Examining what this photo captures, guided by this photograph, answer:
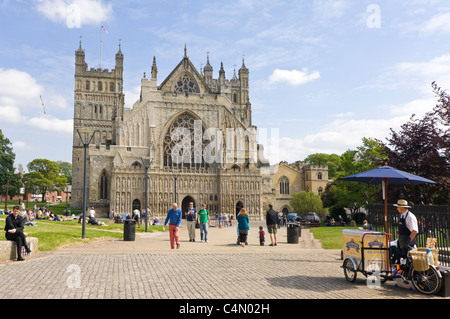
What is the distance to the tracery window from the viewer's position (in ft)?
171

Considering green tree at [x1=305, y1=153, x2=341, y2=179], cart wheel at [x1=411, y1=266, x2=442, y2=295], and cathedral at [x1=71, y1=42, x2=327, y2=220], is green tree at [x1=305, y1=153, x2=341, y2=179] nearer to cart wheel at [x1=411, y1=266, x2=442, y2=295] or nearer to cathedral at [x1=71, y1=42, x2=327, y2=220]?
cathedral at [x1=71, y1=42, x2=327, y2=220]

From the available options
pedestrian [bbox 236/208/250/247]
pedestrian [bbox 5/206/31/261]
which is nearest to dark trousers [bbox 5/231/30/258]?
pedestrian [bbox 5/206/31/261]

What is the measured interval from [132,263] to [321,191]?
179ft

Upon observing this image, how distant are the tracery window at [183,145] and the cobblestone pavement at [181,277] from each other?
125ft

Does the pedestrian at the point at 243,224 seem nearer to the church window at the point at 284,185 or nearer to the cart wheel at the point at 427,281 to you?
the cart wheel at the point at 427,281

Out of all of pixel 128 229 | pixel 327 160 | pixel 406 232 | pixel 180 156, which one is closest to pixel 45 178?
pixel 180 156

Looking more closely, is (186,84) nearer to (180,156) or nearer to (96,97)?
(180,156)

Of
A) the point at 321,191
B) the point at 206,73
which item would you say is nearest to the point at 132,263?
the point at 321,191

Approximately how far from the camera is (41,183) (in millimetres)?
A: 77562

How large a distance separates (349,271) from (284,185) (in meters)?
54.6

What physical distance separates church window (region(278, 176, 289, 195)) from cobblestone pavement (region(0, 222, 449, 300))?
162 feet

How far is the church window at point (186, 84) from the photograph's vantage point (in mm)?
55188

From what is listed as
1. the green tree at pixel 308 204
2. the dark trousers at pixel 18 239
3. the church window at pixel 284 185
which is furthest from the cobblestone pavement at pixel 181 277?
the church window at pixel 284 185
